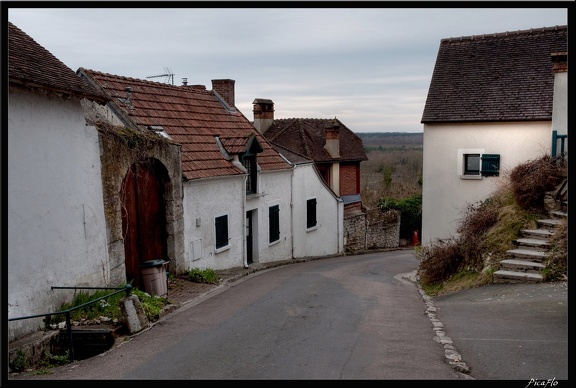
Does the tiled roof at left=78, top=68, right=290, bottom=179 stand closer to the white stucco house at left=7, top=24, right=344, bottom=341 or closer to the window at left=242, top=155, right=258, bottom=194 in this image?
the white stucco house at left=7, top=24, right=344, bottom=341

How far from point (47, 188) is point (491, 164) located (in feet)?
43.0

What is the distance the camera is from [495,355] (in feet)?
25.5

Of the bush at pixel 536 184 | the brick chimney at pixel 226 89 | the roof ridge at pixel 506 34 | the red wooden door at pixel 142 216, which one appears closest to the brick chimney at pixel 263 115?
the brick chimney at pixel 226 89

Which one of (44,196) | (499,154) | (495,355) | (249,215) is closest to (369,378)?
(495,355)

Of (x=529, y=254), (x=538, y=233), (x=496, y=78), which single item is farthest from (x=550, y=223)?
(x=496, y=78)

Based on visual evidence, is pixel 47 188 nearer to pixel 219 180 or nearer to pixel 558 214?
pixel 219 180

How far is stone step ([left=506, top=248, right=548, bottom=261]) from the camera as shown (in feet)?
40.2

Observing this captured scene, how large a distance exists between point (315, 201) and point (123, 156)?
14.0 metres

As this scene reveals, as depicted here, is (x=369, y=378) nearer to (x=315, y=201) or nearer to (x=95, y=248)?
(x=95, y=248)

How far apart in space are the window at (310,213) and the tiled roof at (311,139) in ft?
17.4

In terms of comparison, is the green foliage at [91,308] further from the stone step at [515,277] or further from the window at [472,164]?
the window at [472,164]

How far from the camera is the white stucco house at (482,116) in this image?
1719 cm

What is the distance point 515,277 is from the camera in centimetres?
1201

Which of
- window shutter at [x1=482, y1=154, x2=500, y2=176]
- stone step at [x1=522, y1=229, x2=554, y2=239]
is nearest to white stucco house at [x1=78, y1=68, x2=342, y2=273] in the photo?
window shutter at [x1=482, y1=154, x2=500, y2=176]
